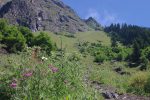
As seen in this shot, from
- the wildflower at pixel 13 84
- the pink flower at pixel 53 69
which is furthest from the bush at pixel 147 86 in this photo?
the wildflower at pixel 13 84

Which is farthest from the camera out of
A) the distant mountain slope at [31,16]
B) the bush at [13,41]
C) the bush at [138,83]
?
the distant mountain slope at [31,16]

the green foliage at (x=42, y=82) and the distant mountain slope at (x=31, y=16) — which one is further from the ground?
the distant mountain slope at (x=31, y=16)

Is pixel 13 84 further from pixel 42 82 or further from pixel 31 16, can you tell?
pixel 31 16

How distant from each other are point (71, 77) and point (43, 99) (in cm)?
205

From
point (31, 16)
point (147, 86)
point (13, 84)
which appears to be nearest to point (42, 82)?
point (13, 84)

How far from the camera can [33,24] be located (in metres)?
182

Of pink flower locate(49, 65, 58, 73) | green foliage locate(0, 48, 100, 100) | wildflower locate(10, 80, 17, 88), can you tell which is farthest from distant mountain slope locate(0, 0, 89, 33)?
wildflower locate(10, 80, 17, 88)

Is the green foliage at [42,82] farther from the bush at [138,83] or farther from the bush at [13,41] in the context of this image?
the bush at [13,41]

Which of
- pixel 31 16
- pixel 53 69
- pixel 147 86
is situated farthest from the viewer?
pixel 31 16

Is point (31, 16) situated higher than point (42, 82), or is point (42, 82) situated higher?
point (31, 16)

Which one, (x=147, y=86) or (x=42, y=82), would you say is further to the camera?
(x=147, y=86)

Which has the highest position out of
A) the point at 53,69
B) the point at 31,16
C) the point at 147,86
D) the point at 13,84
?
the point at 31,16

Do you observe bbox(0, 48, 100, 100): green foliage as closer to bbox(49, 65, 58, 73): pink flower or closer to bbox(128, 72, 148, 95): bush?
bbox(49, 65, 58, 73): pink flower

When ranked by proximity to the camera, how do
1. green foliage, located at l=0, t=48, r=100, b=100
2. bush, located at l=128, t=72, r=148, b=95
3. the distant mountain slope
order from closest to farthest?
green foliage, located at l=0, t=48, r=100, b=100, bush, located at l=128, t=72, r=148, b=95, the distant mountain slope
